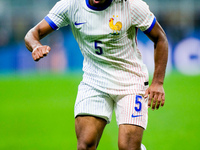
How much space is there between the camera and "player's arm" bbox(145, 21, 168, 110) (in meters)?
5.27

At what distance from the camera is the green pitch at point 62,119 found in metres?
8.20

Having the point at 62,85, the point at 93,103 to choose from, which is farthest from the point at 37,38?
the point at 62,85

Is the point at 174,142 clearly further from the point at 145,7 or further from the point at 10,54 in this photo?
the point at 10,54

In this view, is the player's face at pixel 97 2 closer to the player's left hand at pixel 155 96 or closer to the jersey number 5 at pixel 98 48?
the jersey number 5 at pixel 98 48

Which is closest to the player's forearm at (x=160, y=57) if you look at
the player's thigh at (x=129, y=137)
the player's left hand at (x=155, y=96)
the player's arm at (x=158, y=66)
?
the player's arm at (x=158, y=66)

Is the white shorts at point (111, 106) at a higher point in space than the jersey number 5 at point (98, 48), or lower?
lower

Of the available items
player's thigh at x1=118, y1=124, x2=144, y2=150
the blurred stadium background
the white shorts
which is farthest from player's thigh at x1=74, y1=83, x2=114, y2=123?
the blurred stadium background

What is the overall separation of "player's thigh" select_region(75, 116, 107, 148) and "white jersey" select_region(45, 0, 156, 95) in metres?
0.38

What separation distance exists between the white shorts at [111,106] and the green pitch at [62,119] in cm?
240

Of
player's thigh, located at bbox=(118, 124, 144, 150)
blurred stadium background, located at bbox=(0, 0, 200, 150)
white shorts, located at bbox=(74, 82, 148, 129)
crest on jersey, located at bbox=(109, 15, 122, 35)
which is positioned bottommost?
blurred stadium background, located at bbox=(0, 0, 200, 150)

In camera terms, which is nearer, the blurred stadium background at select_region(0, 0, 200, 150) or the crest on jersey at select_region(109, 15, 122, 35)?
the crest on jersey at select_region(109, 15, 122, 35)

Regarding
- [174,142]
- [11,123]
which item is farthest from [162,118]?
[11,123]

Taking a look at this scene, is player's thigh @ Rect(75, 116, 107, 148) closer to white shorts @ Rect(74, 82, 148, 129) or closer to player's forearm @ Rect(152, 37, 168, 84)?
white shorts @ Rect(74, 82, 148, 129)

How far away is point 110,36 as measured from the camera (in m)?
5.29
